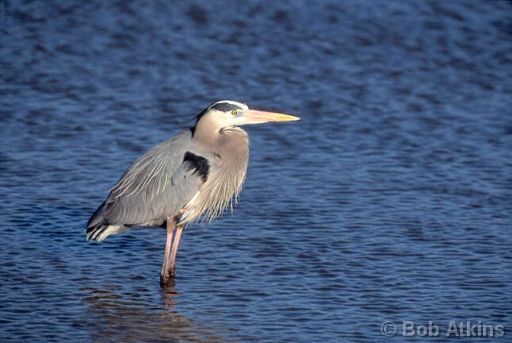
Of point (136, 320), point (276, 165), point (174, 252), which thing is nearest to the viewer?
point (136, 320)

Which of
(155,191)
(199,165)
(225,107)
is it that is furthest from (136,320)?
(225,107)

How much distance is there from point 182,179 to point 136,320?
1343 mm

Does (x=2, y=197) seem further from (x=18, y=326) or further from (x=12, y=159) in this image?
(x=18, y=326)

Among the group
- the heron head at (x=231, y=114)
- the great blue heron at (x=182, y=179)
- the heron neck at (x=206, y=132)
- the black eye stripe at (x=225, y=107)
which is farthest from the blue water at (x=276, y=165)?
the black eye stripe at (x=225, y=107)

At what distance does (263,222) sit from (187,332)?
7.85 feet

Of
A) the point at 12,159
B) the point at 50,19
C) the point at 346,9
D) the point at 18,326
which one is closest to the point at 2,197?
the point at 12,159

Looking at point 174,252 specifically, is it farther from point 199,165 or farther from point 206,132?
point 206,132

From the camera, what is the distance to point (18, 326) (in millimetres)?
7848

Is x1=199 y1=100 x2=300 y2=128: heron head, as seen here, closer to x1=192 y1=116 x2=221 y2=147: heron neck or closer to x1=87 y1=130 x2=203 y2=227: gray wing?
x1=192 y1=116 x2=221 y2=147: heron neck

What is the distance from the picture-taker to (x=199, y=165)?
359 inches

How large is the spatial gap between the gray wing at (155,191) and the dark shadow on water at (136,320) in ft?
1.91

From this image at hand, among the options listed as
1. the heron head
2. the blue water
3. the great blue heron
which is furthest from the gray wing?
the blue water

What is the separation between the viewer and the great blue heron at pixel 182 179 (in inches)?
355

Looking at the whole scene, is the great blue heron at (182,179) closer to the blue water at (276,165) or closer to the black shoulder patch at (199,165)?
the black shoulder patch at (199,165)
